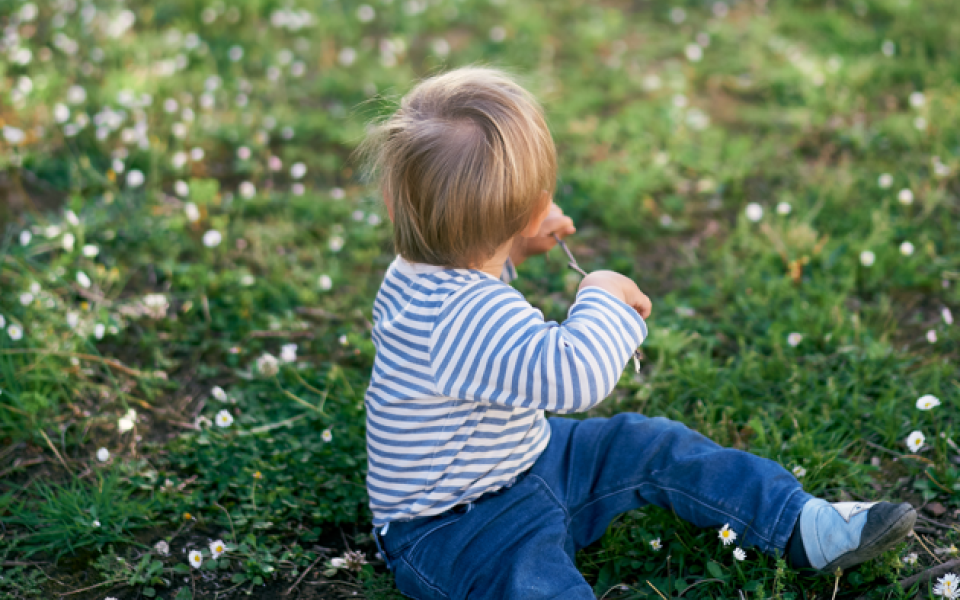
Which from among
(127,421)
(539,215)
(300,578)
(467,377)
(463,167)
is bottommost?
(300,578)

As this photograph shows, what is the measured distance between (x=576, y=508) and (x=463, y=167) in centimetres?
90

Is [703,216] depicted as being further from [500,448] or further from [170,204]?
[170,204]

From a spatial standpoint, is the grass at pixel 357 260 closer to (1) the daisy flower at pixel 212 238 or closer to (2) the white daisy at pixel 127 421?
(2) the white daisy at pixel 127 421

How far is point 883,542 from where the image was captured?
172 centimetres

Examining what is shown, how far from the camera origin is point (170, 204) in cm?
354

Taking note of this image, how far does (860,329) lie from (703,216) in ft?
3.36

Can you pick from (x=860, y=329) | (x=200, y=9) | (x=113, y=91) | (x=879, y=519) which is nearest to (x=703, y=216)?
(x=860, y=329)

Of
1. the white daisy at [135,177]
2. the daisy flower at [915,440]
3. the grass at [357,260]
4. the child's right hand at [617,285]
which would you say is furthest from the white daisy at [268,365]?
the daisy flower at [915,440]

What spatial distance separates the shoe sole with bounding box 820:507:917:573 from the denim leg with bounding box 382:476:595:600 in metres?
0.59

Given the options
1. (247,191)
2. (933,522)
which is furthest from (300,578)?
(247,191)

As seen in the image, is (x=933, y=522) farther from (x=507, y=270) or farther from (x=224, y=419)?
(x=224, y=419)

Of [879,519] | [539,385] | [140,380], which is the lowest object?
[140,380]

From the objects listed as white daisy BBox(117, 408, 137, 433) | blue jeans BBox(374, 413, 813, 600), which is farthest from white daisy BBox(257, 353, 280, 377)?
blue jeans BBox(374, 413, 813, 600)

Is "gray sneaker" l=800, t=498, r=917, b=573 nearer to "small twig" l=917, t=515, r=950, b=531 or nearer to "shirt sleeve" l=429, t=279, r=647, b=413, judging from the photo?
"small twig" l=917, t=515, r=950, b=531
